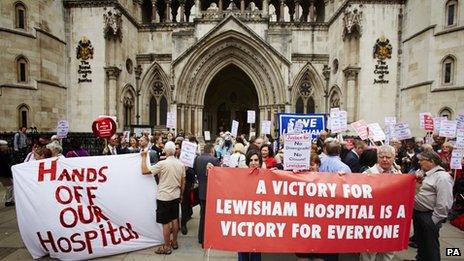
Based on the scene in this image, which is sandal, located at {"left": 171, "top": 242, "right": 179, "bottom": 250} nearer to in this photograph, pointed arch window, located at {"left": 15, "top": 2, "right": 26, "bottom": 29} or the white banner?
the white banner

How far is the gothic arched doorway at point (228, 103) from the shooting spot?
1136 inches

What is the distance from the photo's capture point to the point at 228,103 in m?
29.3

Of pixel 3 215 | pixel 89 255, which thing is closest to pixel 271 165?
pixel 89 255

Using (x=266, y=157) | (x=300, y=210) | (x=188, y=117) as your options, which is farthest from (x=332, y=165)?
(x=188, y=117)

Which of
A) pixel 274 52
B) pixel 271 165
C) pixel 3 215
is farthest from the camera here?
pixel 274 52

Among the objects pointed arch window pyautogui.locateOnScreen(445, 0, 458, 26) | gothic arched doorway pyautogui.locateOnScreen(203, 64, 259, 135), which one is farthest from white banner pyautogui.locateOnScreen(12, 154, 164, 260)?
gothic arched doorway pyautogui.locateOnScreen(203, 64, 259, 135)

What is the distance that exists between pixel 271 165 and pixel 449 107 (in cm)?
1516

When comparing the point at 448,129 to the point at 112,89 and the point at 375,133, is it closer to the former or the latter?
the point at 375,133

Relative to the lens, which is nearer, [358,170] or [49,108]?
[358,170]

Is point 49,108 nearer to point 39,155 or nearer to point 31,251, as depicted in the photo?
point 39,155

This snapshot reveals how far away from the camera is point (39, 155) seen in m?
6.27

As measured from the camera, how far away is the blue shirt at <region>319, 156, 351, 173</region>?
4703 mm

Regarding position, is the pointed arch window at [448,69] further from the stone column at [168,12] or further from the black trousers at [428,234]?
the stone column at [168,12]

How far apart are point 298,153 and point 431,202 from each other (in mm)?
2077
